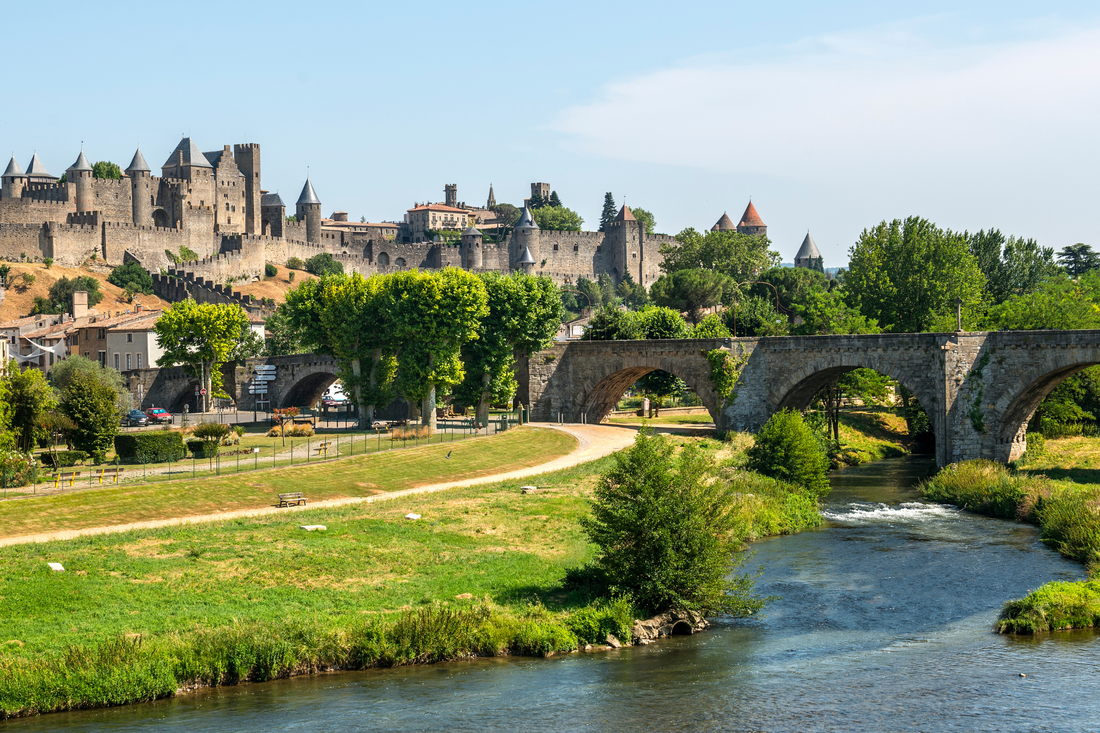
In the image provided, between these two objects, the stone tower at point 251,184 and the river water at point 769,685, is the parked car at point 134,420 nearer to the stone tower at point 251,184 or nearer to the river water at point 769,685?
the river water at point 769,685

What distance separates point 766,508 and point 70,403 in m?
30.3

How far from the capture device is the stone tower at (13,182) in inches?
5305

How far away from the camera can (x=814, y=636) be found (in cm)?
2925

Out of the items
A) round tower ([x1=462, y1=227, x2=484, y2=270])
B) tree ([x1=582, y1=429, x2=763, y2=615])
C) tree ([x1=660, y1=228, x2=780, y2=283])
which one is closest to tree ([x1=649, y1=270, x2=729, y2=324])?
tree ([x1=660, y1=228, x2=780, y2=283])

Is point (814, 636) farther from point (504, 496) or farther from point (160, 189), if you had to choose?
point (160, 189)

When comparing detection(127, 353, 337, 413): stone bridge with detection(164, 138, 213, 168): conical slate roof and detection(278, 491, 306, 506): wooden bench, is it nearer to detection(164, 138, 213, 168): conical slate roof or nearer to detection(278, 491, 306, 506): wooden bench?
detection(278, 491, 306, 506): wooden bench

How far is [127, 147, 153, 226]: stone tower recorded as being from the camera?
140 m

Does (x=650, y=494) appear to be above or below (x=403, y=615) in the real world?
above

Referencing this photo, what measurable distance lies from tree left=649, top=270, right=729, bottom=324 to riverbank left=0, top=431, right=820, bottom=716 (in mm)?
78286

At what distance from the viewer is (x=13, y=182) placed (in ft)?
445

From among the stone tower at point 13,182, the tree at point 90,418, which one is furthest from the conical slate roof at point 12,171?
the tree at point 90,418

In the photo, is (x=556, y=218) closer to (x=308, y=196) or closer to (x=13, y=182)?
(x=308, y=196)

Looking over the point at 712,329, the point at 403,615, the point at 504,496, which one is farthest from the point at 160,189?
the point at 403,615

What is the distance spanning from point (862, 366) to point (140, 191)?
109m
